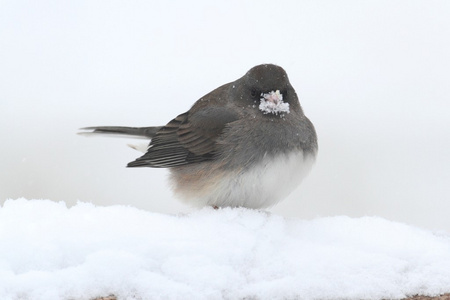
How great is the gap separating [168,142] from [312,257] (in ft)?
5.15

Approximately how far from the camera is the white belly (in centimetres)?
289

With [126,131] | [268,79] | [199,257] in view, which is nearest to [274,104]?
[268,79]

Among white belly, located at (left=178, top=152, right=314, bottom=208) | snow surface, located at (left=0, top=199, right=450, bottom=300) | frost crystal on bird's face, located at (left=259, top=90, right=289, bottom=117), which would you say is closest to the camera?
snow surface, located at (left=0, top=199, right=450, bottom=300)

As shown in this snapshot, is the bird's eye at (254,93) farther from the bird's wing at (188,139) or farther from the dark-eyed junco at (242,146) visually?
the bird's wing at (188,139)

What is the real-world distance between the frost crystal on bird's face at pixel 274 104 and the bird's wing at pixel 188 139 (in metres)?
0.14

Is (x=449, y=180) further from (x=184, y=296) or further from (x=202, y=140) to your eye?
(x=184, y=296)

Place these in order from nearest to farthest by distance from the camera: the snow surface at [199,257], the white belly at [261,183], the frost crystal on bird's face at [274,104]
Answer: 1. the snow surface at [199,257]
2. the white belly at [261,183]
3. the frost crystal on bird's face at [274,104]

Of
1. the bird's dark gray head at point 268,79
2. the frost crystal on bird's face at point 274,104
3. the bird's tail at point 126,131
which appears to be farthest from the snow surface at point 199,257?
the bird's tail at point 126,131

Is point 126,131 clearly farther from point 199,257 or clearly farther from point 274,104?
point 199,257

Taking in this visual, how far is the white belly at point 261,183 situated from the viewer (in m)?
2.89

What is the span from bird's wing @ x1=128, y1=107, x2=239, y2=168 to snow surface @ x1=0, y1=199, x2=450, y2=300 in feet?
2.92

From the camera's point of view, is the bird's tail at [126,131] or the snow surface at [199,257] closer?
the snow surface at [199,257]

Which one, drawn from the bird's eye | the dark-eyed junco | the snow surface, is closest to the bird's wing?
the dark-eyed junco

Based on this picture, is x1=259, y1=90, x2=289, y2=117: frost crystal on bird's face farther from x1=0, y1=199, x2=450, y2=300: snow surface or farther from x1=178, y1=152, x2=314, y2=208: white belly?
x1=0, y1=199, x2=450, y2=300: snow surface
